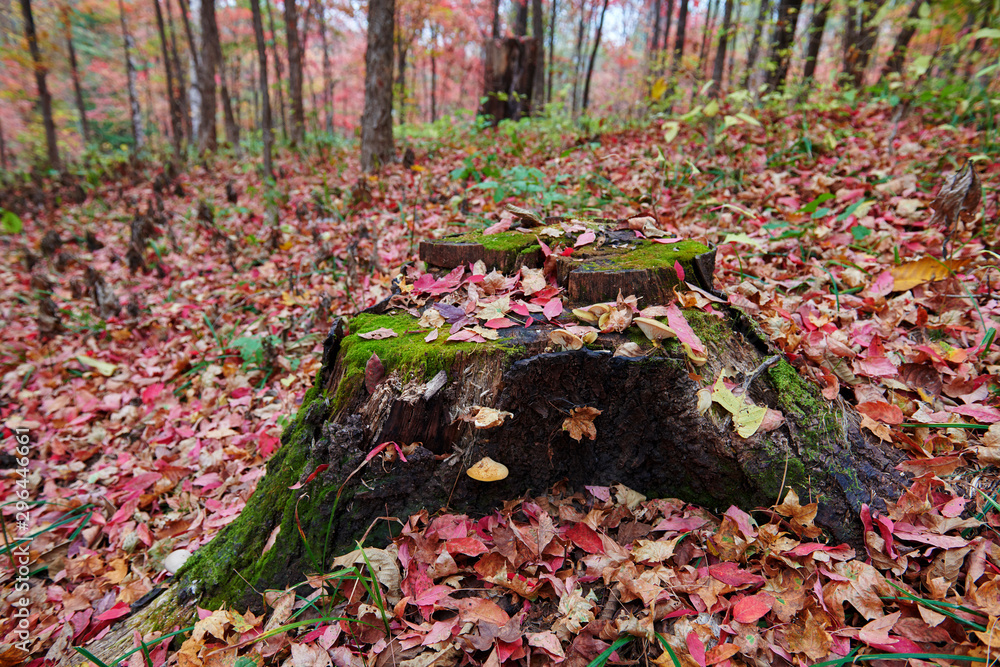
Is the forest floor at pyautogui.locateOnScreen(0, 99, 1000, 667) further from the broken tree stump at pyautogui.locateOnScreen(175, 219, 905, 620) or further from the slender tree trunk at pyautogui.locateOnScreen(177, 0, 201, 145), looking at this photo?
the slender tree trunk at pyautogui.locateOnScreen(177, 0, 201, 145)

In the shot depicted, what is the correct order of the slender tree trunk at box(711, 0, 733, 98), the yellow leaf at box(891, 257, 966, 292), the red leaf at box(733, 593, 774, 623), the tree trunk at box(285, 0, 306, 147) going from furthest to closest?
the tree trunk at box(285, 0, 306, 147), the slender tree trunk at box(711, 0, 733, 98), the yellow leaf at box(891, 257, 966, 292), the red leaf at box(733, 593, 774, 623)

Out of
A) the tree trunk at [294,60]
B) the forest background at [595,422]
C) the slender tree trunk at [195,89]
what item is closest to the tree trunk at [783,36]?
the forest background at [595,422]

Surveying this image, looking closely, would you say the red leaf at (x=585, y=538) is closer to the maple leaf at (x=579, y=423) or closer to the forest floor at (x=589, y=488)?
the forest floor at (x=589, y=488)

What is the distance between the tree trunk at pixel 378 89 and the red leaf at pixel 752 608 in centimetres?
646

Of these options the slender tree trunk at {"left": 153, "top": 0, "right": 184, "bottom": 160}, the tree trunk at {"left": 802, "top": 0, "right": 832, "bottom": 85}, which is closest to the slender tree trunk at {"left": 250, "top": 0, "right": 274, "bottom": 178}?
the slender tree trunk at {"left": 153, "top": 0, "right": 184, "bottom": 160}

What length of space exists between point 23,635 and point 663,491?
2.63 meters

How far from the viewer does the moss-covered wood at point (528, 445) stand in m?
1.61

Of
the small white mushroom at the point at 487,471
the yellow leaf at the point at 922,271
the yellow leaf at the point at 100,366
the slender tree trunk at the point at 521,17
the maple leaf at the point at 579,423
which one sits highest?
the slender tree trunk at the point at 521,17

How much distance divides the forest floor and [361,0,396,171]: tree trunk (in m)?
1.54

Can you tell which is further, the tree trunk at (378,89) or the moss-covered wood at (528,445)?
the tree trunk at (378,89)

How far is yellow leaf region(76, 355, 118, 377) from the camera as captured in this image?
369 cm

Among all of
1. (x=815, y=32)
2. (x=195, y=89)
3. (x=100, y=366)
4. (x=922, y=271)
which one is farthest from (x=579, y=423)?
(x=195, y=89)

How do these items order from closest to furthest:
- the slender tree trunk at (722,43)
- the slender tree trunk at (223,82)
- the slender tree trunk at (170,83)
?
the slender tree trunk at (722,43)
the slender tree trunk at (170,83)
the slender tree trunk at (223,82)

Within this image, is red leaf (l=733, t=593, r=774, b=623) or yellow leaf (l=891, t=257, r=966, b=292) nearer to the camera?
red leaf (l=733, t=593, r=774, b=623)
